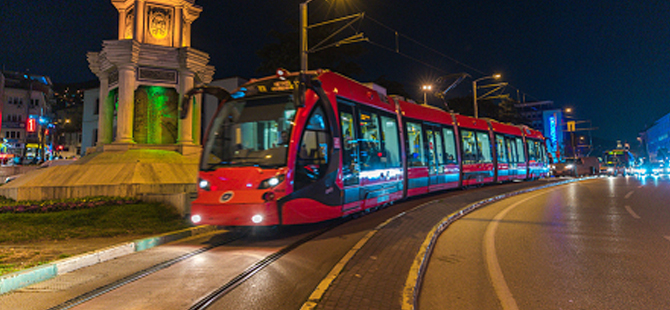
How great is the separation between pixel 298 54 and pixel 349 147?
904 inches

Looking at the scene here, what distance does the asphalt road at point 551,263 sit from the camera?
428cm

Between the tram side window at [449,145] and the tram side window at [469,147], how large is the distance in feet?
2.86

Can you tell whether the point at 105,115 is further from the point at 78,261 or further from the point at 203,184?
the point at 78,261

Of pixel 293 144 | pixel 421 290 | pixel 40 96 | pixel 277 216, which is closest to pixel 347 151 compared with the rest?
pixel 293 144

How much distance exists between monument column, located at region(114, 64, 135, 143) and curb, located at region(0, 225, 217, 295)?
11.3 metres

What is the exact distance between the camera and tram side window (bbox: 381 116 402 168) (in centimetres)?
1060

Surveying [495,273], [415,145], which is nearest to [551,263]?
[495,273]

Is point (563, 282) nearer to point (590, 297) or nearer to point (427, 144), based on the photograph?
point (590, 297)

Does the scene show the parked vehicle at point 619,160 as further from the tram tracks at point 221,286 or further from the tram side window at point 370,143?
the tram tracks at point 221,286

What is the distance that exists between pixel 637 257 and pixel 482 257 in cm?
237

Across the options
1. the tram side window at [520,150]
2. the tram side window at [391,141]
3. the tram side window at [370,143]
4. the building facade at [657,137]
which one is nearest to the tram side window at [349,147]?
the tram side window at [370,143]

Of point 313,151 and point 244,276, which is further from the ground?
point 313,151

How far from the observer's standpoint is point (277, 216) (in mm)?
7148

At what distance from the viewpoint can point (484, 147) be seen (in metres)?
17.8
